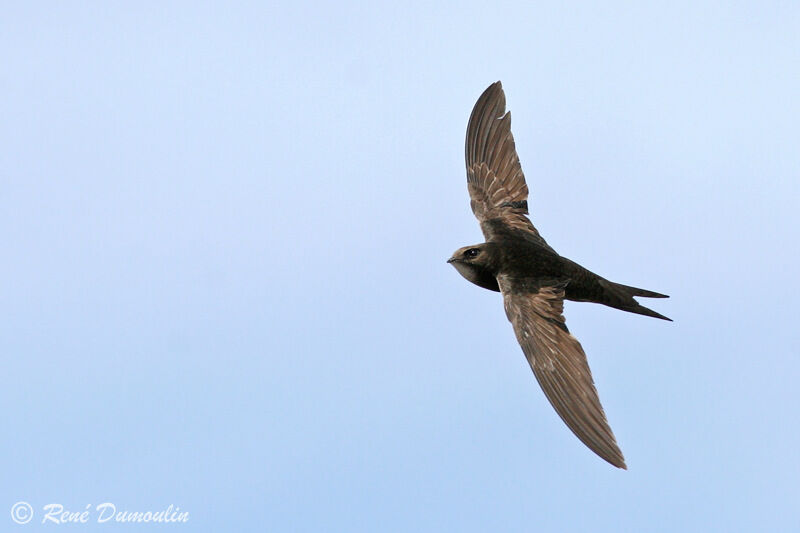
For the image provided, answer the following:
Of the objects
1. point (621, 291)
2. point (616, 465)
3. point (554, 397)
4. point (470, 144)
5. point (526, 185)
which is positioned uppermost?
point (470, 144)

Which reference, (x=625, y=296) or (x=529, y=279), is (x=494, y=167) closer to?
(x=529, y=279)

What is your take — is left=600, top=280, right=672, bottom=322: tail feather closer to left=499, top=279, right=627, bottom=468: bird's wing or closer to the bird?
the bird

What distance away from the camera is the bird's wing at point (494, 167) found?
11914mm

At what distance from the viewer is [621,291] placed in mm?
10914

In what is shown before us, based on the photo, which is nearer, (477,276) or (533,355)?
(533,355)

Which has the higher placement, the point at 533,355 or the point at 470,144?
the point at 470,144

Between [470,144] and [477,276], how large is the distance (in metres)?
1.93

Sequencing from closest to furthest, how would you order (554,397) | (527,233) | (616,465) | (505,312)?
(616,465)
(554,397)
(505,312)
(527,233)

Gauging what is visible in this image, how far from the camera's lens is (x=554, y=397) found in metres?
9.73

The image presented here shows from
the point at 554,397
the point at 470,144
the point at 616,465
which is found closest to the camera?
the point at 616,465

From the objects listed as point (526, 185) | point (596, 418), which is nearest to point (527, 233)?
point (526, 185)

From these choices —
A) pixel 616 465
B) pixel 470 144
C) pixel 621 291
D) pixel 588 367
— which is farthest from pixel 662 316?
pixel 470 144

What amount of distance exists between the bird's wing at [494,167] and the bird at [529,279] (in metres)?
0.01

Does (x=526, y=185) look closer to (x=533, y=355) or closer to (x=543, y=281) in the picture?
(x=543, y=281)
